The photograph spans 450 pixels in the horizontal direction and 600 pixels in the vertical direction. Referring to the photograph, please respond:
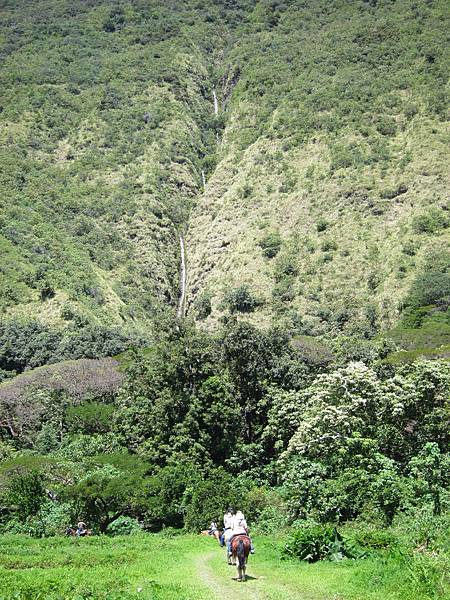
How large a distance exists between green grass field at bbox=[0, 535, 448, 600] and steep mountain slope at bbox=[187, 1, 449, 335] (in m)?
50.1

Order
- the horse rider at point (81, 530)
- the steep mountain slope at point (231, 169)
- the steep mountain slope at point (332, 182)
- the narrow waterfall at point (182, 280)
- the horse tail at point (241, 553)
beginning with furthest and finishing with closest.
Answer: the narrow waterfall at point (182, 280) < the steep mountain slope at point (231, 169) < the steep mountain slope at point (332, 182) < the horse rider at point (81, 530) < the horse tail at point (241, 553)

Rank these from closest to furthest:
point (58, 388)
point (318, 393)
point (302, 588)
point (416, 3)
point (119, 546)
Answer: point (302, 588)
point (119, 546)
point (318, 393)
point (58, 388)
point (416, 3)

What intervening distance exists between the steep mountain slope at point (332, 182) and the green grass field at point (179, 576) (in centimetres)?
5010

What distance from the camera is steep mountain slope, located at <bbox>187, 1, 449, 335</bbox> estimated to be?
71.6 metres

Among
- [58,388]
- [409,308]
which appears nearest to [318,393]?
[58,388]

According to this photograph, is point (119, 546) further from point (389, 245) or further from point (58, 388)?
point (389, 245)

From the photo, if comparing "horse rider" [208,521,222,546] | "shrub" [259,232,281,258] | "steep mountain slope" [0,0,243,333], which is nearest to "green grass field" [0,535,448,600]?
"horse rider" [208,521,222,546]

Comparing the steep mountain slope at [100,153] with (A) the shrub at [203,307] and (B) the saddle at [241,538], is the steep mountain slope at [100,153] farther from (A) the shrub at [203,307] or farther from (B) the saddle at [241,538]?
(B) the saddle at [241,538]

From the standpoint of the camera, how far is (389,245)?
72.9 meters

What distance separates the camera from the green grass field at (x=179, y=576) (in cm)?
1061

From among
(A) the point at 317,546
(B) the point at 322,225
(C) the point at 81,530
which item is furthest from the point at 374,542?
(B) the point at 322,225

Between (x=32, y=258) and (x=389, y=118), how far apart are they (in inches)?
1976

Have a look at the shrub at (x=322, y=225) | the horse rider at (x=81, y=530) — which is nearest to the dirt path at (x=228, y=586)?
the horse rider at (x=81, y=530)

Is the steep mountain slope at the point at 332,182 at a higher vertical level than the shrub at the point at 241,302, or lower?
higher
